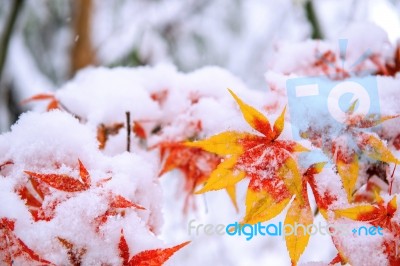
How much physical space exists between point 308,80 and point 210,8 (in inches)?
111

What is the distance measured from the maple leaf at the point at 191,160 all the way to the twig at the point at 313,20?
25.2 inches

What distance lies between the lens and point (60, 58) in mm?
3174

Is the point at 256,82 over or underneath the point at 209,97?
underneath

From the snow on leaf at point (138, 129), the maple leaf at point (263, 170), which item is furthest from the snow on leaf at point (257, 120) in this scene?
the snow on leaf at point (138, 129)

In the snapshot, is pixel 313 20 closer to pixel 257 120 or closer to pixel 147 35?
pixel 257 120

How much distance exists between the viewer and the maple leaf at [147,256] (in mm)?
395

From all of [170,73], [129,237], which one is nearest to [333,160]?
[129,237]

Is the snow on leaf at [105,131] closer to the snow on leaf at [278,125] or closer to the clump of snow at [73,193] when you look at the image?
the clump of snow at [73,193]

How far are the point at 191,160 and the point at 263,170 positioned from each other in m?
0.19

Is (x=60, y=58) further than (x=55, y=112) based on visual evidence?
Yes

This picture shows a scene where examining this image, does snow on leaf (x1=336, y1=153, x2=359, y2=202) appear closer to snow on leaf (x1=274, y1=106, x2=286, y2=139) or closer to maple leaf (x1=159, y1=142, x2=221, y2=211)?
snow on leaf (x1=274, y1=106, x2=286, y2=139)

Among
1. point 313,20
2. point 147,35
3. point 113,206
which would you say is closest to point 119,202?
point 113,206

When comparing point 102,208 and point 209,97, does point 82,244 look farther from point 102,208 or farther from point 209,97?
point 209,97

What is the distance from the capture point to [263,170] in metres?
0.44
